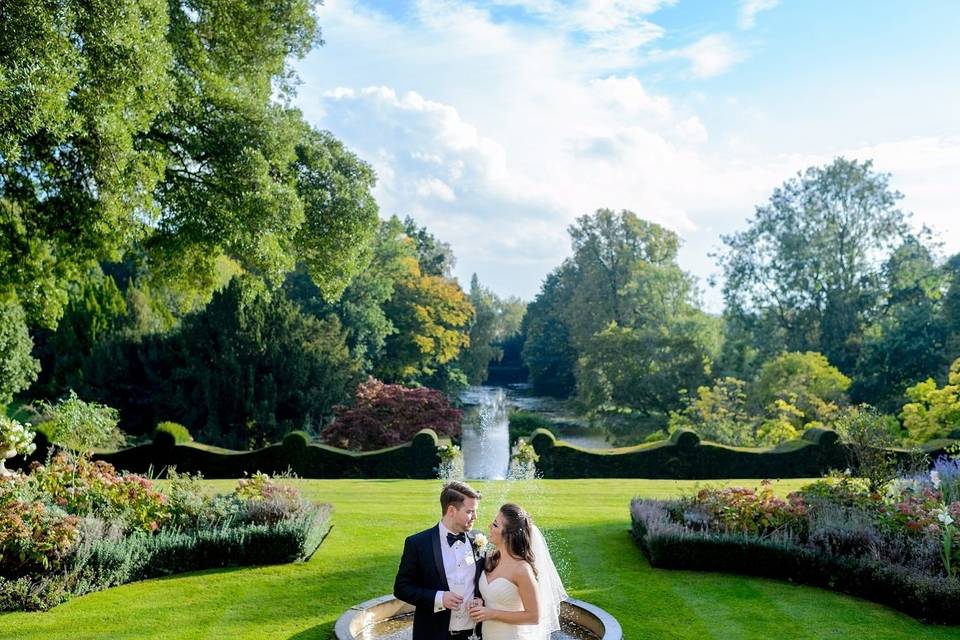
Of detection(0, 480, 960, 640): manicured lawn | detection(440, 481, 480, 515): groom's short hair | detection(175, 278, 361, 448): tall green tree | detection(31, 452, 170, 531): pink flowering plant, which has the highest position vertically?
detection(175, 278, 361, 448): tall green tree

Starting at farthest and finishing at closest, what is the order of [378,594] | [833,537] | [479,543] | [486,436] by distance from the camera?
[486,436], [833,537], [378,594], [479,543]

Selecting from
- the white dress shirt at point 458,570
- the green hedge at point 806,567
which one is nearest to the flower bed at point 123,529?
the green hedge at point 806,567

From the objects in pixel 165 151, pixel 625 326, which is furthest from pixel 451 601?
pixel 625 326

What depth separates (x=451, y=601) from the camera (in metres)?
4.78

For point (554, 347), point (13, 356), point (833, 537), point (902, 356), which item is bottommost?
point (833, 537)

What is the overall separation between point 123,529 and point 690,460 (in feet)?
45.5

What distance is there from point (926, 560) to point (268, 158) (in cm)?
1281

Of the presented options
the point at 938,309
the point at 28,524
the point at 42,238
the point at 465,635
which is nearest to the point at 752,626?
the point at 465,635

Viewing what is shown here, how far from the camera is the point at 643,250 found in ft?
162

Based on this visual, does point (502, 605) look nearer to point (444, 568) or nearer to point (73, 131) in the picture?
point (444, 568)

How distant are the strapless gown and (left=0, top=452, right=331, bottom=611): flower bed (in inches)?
225

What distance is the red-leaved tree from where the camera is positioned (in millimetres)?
23453

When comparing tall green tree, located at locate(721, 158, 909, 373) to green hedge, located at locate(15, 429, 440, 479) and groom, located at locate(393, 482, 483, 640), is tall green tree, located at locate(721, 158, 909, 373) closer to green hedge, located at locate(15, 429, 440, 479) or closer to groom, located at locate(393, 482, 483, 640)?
green hedge, located at locate(15, 429, 440, 479)

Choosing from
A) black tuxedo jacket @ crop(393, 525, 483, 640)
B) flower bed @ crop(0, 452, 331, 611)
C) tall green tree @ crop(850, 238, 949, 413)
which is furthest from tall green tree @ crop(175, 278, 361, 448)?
black tuxedo jacket @ crop(393, 525, 483, 640)
